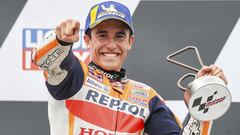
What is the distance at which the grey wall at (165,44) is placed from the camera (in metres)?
2.32

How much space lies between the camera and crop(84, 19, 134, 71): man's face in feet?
5.75

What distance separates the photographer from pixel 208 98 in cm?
158

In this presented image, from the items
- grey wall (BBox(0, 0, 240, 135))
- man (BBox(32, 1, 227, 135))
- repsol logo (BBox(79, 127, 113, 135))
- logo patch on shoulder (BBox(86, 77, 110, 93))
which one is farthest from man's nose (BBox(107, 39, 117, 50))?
grey wall (BBox(0, 0, 240, 135))

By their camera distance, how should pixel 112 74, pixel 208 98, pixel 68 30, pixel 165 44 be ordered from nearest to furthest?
1. pixel 68 30
2. pixel 208 98
3. pixel 112 74
4. pixel 165 44

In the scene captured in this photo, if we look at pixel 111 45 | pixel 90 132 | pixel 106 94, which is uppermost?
pixel 111 45

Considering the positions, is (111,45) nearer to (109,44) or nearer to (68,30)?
(109,44)

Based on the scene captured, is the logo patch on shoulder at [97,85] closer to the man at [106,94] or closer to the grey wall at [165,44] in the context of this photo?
the man at [106,94]

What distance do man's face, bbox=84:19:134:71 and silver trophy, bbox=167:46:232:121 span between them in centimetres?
28

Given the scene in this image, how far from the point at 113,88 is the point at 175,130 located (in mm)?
248

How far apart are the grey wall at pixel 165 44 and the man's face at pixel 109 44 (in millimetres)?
543

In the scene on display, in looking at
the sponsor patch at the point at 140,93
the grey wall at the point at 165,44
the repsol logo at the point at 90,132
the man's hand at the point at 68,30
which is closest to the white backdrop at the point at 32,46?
the grey wall at the point at 165,44

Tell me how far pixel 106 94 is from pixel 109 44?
155 mm

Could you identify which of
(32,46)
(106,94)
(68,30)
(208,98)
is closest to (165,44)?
(32,46)

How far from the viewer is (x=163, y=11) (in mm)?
2340
